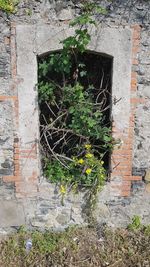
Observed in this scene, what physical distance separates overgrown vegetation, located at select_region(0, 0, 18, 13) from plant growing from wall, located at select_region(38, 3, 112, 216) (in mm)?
705

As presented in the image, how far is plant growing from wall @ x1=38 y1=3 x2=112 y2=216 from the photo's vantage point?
4.30m

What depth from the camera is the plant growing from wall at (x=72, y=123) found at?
169 inches

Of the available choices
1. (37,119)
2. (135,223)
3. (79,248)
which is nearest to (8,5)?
(37,119)

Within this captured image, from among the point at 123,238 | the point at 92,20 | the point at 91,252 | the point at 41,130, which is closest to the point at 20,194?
the point at 41,130

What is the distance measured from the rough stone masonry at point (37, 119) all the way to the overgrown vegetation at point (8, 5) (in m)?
0.07

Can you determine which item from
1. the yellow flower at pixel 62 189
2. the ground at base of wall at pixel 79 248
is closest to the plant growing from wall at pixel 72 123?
the yellow flower at pixel 62 189

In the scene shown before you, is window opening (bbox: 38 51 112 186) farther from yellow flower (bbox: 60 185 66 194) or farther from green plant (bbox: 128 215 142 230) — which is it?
green plant (bbox: 128 215 142 230)

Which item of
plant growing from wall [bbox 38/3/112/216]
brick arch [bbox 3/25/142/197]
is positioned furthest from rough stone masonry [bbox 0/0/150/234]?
plant growing from wall [bbox 38/3/112/216]

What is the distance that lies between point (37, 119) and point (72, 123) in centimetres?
46

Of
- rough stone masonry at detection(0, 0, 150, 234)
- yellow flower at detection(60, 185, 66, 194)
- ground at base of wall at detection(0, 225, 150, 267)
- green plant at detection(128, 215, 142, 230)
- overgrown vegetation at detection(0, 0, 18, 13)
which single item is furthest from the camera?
green plant at detection(128, 215, 142, 230)

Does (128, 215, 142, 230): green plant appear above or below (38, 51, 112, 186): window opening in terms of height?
below

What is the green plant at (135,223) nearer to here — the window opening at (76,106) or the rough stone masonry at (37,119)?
the rough stone masonry at (37,119)

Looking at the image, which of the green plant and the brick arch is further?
the green plant

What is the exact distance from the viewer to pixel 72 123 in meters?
4.43
